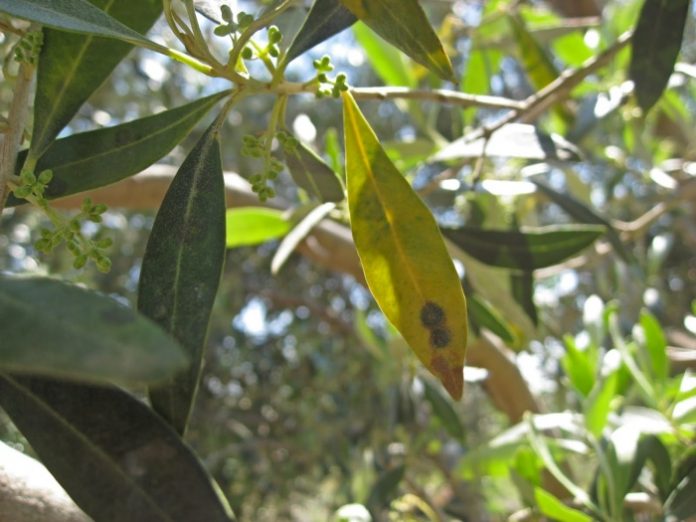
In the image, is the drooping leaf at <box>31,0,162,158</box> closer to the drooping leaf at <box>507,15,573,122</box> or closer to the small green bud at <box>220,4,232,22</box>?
the small green bud at <box>220,4,232,22</box>

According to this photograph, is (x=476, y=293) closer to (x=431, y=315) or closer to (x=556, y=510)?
(x=556, y=510)

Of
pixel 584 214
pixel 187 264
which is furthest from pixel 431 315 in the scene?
pixel 584 214

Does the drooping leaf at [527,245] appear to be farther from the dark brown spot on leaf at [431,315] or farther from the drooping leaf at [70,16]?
the drooping leaf at [70,16]

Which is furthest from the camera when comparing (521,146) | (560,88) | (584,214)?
(584,214)

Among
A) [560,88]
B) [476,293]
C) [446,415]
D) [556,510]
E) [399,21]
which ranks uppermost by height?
[399,21]

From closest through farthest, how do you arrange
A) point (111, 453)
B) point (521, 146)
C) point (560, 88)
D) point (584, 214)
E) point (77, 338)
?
point (77, 338) → point (111, 453) → point (521, 146) → point (560, 88) → point (584, 214)

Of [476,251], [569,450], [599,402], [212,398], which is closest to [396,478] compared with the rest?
[569,450]
